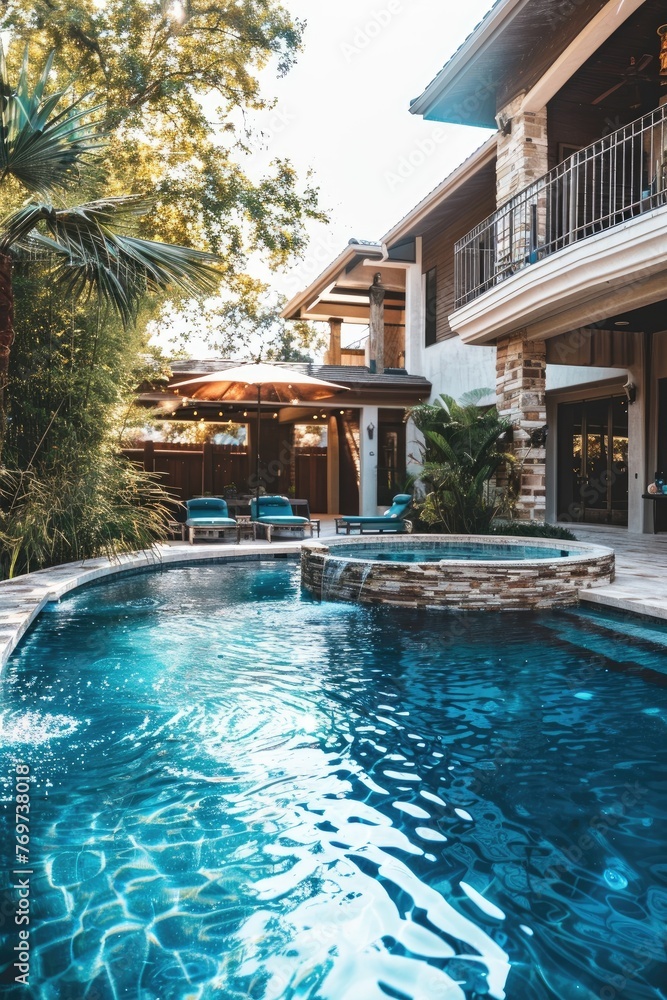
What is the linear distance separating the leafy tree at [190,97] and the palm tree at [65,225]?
770 centimetres

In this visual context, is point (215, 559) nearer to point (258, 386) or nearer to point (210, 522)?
point (210, 522)

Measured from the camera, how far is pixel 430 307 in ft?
58.4

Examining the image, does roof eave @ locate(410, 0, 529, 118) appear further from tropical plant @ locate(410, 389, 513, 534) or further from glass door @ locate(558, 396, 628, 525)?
glass door @ locate(558, 396, 628, 525)

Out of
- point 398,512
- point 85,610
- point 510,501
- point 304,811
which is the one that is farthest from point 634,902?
point 398,512

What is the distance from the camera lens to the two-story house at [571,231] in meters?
8.71

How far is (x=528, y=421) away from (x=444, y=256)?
7.41 m

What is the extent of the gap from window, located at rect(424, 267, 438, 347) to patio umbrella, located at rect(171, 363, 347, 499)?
548cm

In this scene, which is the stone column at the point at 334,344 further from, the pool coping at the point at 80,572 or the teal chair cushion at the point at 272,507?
the pool coping at the point at 80,572

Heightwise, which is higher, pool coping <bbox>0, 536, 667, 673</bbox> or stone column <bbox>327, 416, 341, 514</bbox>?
stone column <bbox>327, 416, 341, 514</bbox>

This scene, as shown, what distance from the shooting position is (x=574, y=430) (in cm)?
1558

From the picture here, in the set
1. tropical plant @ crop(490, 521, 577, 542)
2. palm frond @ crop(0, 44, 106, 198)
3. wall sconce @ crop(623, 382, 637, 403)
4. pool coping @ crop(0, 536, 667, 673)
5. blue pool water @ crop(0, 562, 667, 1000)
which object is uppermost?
palm frond @ crop(0, 44, 106, 198)

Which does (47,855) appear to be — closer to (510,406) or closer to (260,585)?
(260,585)

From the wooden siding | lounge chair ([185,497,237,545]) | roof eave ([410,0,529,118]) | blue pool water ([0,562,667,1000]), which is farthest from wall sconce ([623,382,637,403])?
blue pool water ([0,562,667,1000])

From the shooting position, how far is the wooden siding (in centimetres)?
1588
